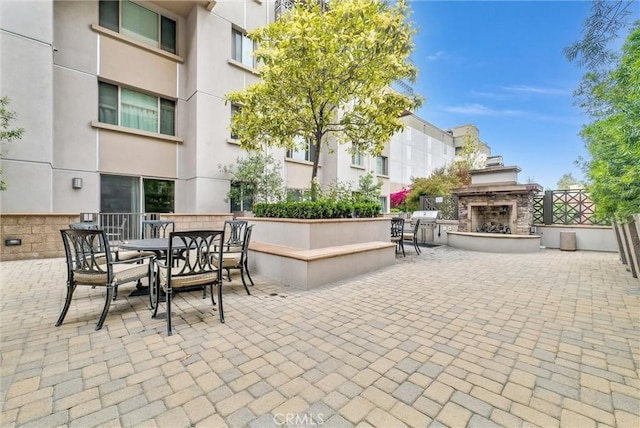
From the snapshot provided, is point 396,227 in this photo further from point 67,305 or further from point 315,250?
point 67,305

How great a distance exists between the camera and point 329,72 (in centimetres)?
564

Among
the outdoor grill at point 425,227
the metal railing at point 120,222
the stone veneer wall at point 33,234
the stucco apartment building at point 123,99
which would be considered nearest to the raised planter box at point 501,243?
the outdoor grill at point 425,227

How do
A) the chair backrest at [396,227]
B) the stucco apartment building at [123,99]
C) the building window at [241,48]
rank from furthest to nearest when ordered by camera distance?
1. the building window at [241,48]
2. the chair backrest at [396,227]
3. the stucco apartment building at [123,99]

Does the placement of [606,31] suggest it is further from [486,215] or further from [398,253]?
[486,215]

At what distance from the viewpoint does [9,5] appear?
6562 mm

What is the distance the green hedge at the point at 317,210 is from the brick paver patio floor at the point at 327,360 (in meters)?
1.83

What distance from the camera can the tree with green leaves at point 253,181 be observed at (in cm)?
962

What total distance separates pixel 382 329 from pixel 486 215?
946 cm

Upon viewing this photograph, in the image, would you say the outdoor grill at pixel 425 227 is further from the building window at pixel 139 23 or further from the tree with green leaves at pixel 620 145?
the building window at pixel 139 23

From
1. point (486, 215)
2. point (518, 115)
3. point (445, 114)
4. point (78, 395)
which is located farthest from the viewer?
point (445, 114)

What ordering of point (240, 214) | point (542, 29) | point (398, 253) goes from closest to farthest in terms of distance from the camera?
1. point (542, 29)
2. point (398, 253)
3. point (240, 214)

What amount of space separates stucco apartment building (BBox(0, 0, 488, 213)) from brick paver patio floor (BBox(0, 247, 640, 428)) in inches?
180

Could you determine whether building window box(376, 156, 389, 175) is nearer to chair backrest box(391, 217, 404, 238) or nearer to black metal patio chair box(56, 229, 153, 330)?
chair backrest box(391, 217, 404, 238)

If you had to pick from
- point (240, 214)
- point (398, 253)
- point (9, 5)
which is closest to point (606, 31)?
point (398, 253)
